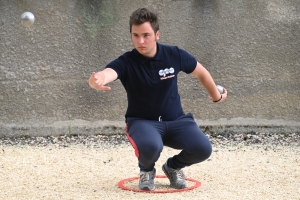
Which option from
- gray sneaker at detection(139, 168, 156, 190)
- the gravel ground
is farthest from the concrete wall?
gray sneaker at detection(139, 168, 156, 190)

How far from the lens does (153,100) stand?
13.6ft

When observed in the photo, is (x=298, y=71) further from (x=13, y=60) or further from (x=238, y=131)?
(x=13, y=60)

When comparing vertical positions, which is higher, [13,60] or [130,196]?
[13,60]

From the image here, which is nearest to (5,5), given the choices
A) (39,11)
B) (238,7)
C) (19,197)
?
(39,11)

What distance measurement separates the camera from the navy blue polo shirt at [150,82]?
4.10 metres

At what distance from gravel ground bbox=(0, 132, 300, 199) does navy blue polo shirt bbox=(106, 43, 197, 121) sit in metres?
0.59

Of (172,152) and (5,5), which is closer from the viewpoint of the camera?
(172,152)

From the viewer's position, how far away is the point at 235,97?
6.72 meters

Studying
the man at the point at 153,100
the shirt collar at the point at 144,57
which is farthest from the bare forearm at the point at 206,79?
the shirt collar at the point at 144,57

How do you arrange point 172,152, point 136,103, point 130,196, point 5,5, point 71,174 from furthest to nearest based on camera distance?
1. point 5,5
2. point 172,152
3. point 71,174
4. point 136,103
5. point 130,196

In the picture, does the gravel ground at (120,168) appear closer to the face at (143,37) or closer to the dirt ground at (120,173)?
the dirt ground at (120,173)

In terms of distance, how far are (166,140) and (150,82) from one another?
18.2 inches

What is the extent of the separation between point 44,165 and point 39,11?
7.02 ft

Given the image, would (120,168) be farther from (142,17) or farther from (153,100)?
(142,17)
